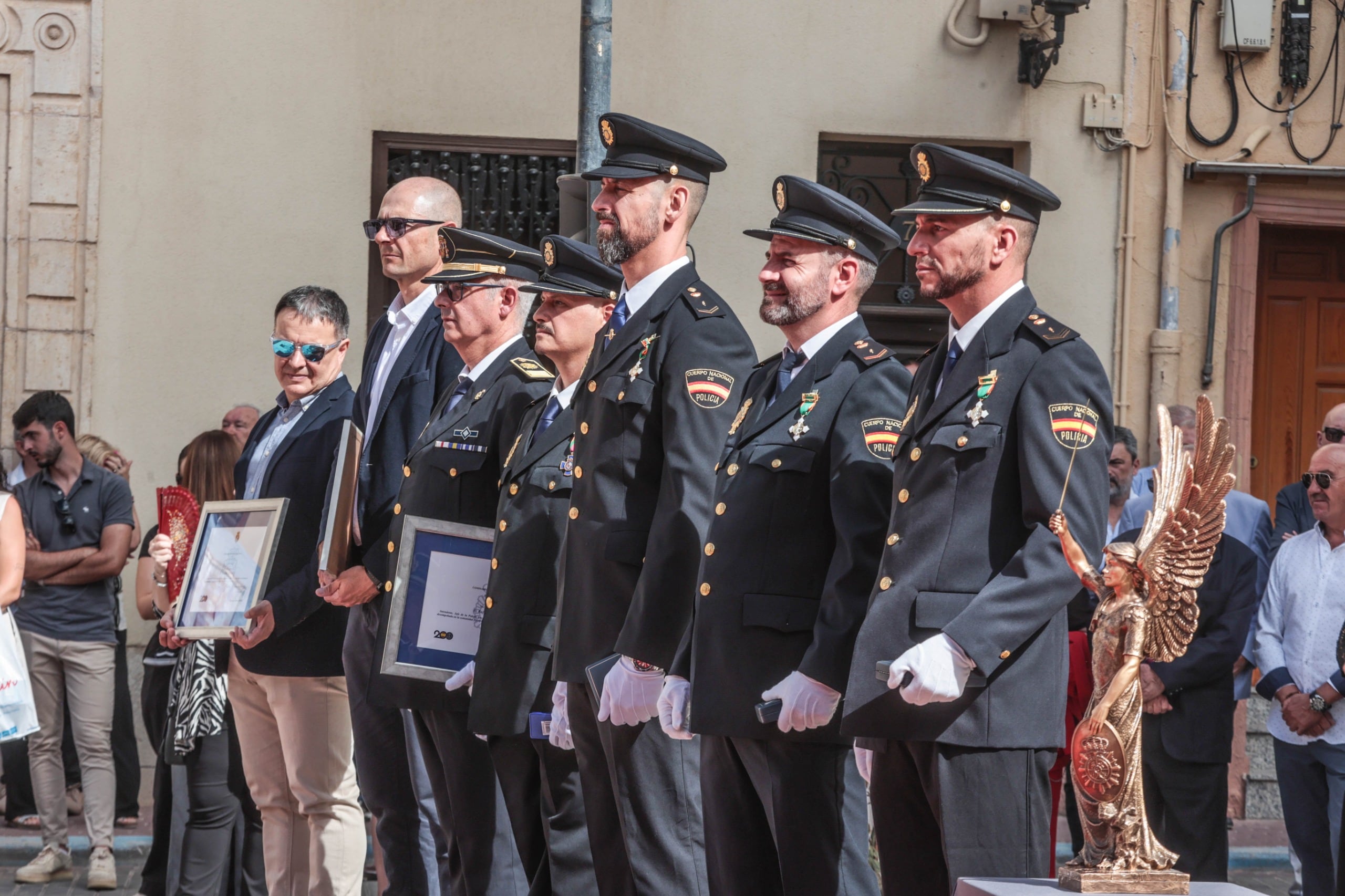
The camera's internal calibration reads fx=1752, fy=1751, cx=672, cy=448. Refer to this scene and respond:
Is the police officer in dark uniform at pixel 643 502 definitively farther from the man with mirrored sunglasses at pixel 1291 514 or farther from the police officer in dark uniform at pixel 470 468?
the man with mirrored sunglasses at pixel 1291 514

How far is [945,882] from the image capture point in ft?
11.8

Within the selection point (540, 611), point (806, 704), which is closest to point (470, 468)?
point (540, 611)

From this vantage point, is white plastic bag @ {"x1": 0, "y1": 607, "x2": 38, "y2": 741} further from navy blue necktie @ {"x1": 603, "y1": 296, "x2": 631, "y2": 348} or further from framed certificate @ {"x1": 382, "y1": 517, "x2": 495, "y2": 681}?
navy blue necktie @ {"x1": 603, "y1": 296, "x2": 631, "y2": 348}

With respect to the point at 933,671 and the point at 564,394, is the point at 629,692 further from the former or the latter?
the point at 564,394

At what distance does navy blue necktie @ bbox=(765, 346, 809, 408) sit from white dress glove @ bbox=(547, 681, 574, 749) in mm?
900

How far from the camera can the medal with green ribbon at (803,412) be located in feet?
13.1

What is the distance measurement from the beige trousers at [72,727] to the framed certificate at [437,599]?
3299mm

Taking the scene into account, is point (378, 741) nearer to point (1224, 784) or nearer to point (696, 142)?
point (696, 142)

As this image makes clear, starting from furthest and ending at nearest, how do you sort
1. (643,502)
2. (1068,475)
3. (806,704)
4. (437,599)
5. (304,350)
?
(304,350), (437,599), (643,502), (806,704), (1068,475)

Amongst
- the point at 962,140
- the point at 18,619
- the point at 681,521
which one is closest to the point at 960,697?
the point at 681,521

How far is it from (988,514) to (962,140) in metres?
7.01

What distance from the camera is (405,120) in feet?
32.6

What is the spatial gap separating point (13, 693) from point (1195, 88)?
24.0ft

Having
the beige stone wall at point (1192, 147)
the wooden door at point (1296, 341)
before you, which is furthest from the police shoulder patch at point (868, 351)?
the wooden door at point (1296, 341)
